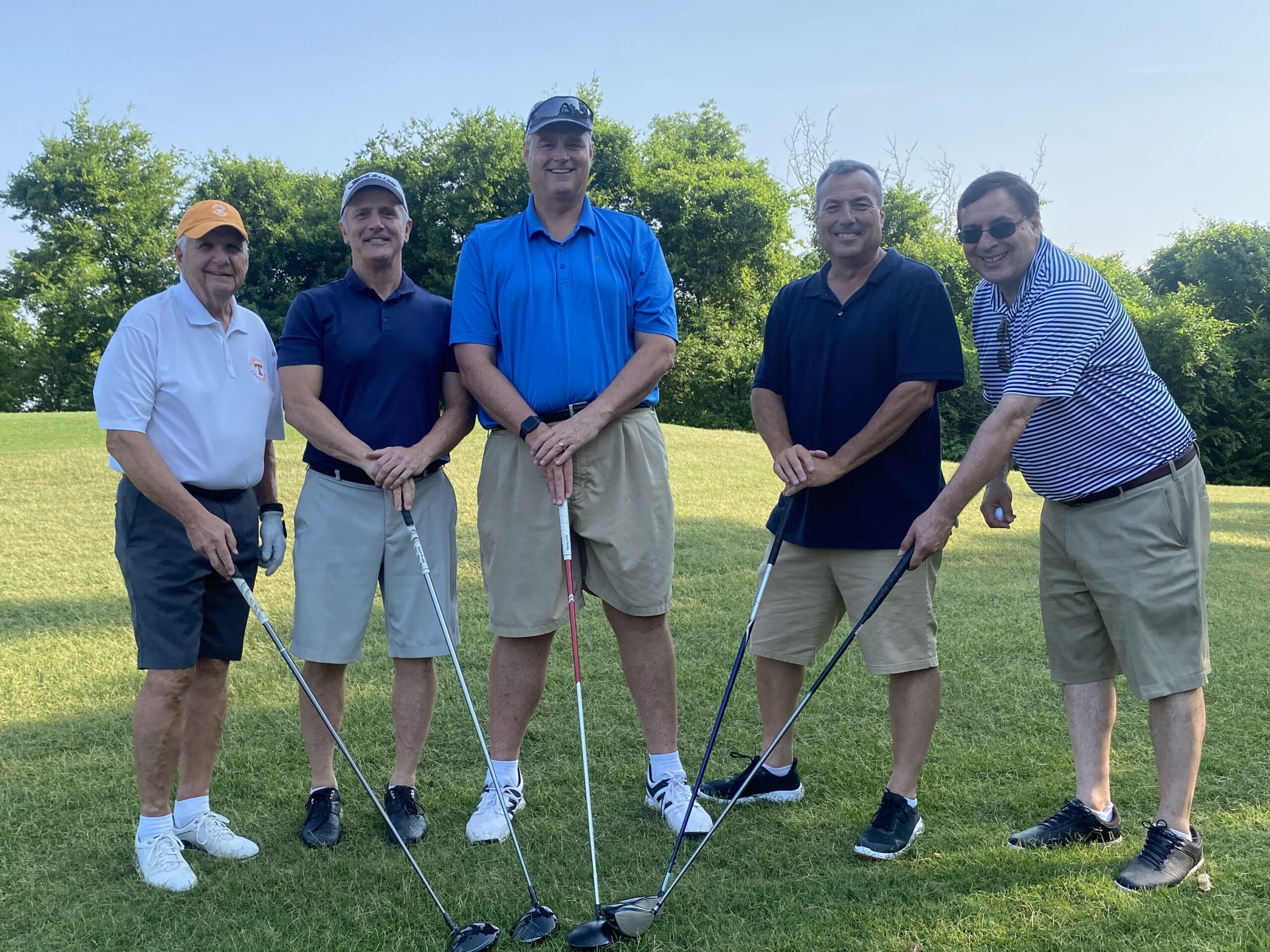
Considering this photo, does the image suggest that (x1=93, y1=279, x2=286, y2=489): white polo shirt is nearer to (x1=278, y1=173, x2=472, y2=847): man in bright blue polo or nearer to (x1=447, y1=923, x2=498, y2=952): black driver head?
(x1=278, y1=173, x2=472, y2=847): man in bright blue polo

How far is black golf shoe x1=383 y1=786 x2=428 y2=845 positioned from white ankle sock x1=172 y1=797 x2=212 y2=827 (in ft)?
1.76

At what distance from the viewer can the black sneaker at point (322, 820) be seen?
296 cm

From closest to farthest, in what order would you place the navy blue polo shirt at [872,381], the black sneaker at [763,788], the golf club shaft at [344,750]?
the golf club shaft at [344,750], the navy blue polo shirt at [872,381], the black sneaker at [763,788]

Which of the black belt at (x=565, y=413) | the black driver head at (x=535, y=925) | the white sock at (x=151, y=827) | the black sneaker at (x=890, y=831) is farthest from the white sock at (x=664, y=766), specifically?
the white sock at (x=151, y=827)

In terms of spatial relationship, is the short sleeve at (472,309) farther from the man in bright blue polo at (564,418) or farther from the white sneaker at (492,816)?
the white sneaker at (492,816)

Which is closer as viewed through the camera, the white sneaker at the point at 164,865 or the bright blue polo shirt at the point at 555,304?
the white sneaker at the point at 164,865

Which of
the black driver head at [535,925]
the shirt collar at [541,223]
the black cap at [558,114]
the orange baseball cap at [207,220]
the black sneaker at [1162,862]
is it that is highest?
the black cap at [558,114]

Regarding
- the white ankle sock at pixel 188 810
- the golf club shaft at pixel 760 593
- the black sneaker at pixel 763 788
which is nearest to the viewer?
the golf club shaft at pixel 760 593

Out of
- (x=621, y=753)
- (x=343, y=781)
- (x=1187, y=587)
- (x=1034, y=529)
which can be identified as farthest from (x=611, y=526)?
(x=1034, y=529)

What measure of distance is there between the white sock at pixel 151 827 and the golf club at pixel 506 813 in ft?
3.00

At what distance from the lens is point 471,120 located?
27656 mm

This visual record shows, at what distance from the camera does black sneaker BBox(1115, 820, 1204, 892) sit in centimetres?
259

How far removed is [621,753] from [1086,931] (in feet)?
5.66

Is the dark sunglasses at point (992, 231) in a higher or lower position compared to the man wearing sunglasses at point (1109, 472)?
higher
